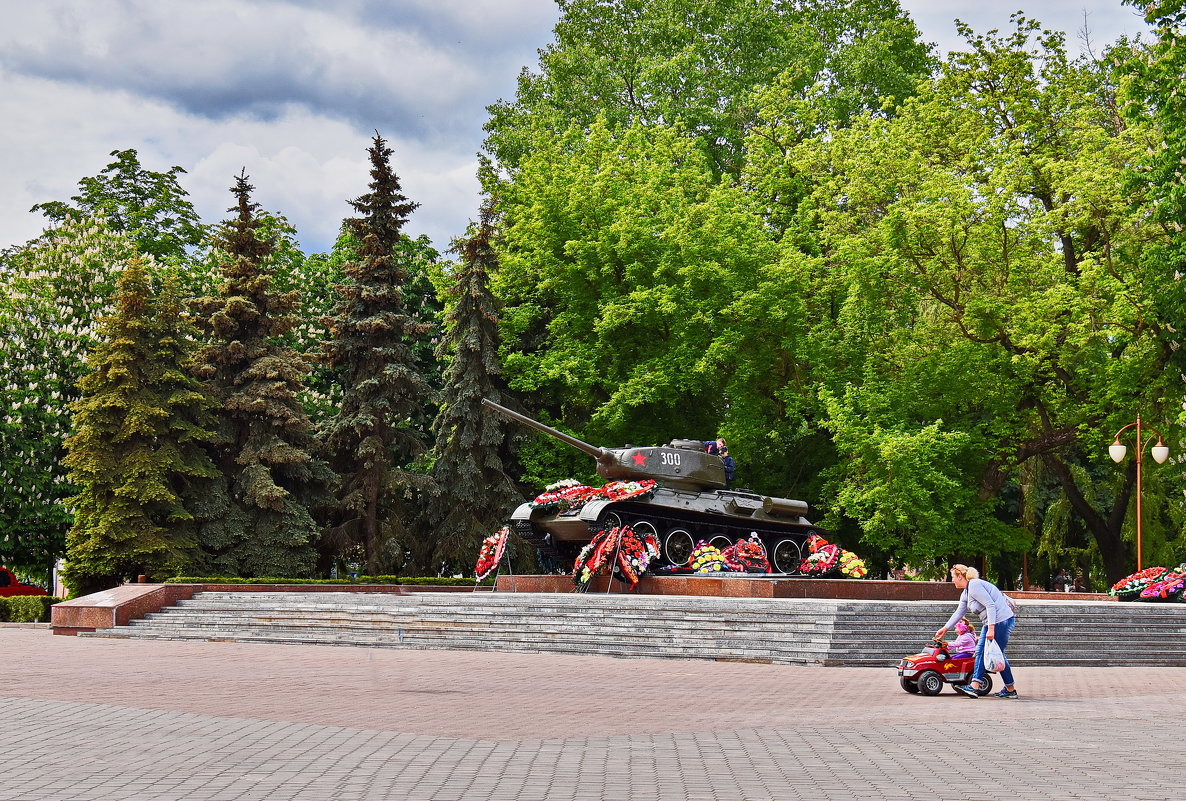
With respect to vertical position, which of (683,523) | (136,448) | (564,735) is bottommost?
(564,735)

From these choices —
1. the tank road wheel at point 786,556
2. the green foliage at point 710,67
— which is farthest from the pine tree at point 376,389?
the tank road wheel at point 786,556

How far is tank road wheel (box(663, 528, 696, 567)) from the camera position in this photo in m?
23.5

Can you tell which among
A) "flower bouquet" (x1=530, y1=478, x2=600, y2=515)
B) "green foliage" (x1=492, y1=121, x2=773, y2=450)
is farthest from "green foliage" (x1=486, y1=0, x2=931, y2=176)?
"flower bouquet" (x1=530, y1=478, x2=600, y2=515)

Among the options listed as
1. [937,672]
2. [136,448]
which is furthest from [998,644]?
[136,448]

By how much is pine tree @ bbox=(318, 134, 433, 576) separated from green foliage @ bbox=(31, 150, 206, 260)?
8.33m

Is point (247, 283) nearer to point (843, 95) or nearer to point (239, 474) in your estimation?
point (239, 474)

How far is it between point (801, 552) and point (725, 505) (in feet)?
6.47

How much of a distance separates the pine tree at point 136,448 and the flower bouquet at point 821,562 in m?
14.5

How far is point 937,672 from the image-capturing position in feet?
42.3

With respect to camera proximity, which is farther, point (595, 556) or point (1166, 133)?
point (1166, 133)

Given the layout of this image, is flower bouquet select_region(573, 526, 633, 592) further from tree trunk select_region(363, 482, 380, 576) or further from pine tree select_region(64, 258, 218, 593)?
tree trunk select_region(363, 482, 380, 576)

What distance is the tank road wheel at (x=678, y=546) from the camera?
2353 cm

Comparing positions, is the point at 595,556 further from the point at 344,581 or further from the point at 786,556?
the point at 344,581

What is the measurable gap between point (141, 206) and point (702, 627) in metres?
30.2
